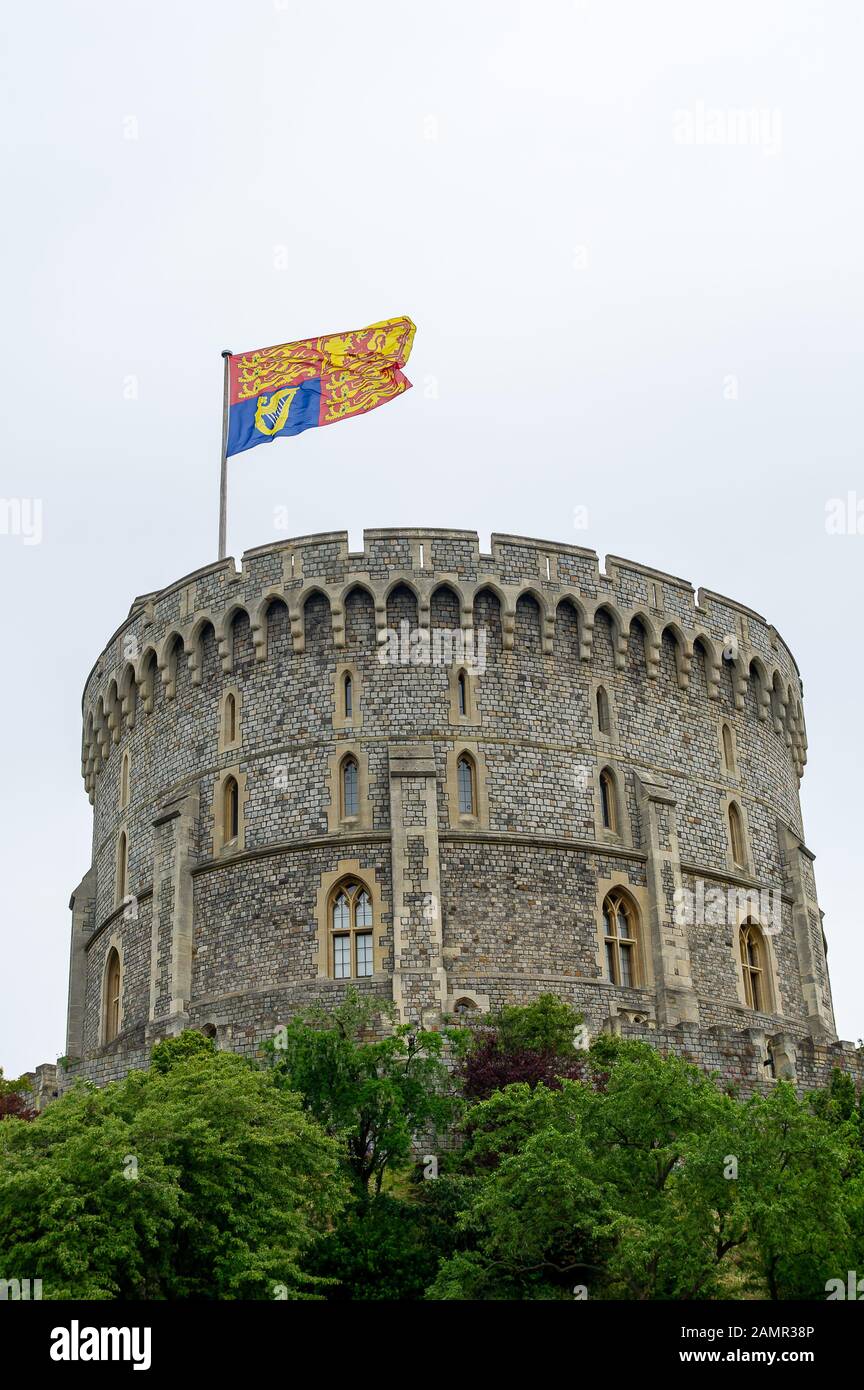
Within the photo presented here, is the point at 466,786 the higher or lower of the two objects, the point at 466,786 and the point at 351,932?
the higher

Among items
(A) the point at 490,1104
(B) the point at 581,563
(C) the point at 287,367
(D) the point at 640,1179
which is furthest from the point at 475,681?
(D) the point at 640,1179

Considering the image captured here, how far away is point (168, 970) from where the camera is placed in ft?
140

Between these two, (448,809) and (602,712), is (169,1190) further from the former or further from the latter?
(602,712)

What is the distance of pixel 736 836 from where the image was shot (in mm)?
47031

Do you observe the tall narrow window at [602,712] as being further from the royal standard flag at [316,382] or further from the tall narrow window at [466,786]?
the royal standard flag at [316,382]

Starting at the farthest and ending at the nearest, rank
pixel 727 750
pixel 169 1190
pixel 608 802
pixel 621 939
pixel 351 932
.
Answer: pixel 727 750, pixel 608 802, pixel 621 939, pixel 351 932, pixel 169 1190

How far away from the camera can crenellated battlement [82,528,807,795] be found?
44250 mm

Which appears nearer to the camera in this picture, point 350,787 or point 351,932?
point 351,932

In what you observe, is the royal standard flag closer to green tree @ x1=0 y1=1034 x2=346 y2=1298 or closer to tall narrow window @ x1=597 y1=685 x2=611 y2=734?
tall narrow window @ x1=597 y1=685 x2=611 y2=734

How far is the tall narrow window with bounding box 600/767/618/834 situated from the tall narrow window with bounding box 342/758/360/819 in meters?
6.25

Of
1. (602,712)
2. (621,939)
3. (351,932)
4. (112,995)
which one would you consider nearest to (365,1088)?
(351,932)

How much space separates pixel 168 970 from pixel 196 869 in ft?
8.61

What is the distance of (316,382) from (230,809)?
1244 cm
